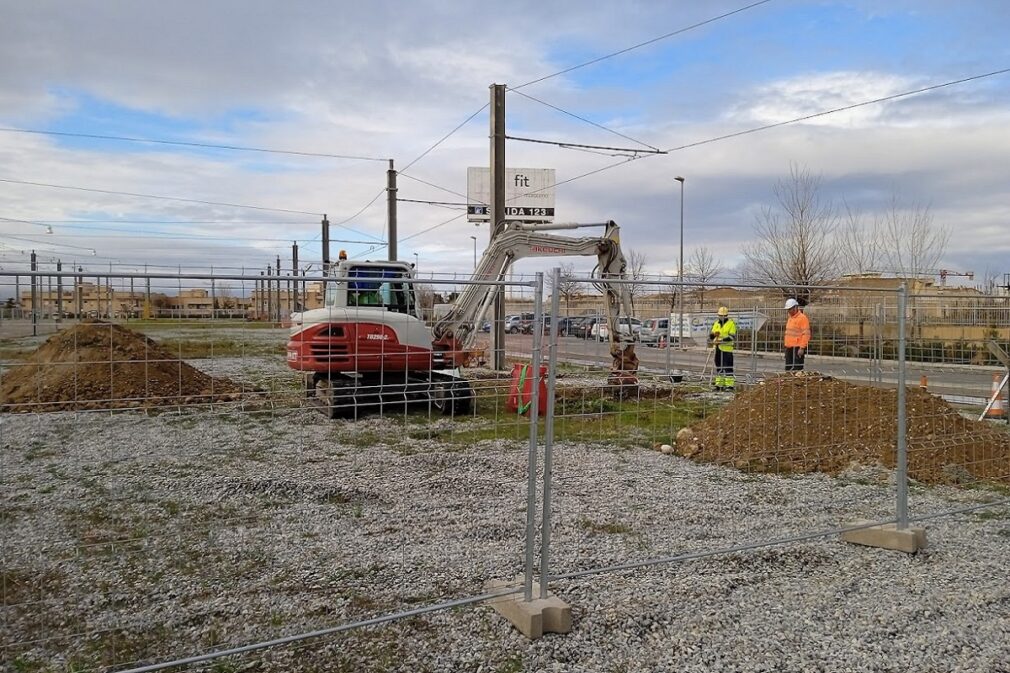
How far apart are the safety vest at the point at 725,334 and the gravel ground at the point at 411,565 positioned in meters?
1.58

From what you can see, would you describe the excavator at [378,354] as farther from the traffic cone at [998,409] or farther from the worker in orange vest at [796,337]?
the traffic cone at [998,409]

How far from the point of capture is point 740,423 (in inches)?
358

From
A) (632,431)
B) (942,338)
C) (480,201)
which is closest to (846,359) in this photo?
(942,338)

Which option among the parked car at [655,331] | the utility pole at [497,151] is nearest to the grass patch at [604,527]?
the parked car at [655,331]

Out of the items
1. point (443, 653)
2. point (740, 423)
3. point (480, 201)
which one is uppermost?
point (480, 201)

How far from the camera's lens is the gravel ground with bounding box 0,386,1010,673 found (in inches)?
159

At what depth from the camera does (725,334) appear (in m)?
7.24

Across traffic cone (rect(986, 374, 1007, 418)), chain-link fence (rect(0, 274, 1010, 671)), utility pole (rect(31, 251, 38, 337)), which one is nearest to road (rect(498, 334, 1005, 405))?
chain-link fence (rect(0, 274, 1010, 671))

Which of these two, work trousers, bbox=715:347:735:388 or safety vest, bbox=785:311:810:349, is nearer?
work trousers, bbox=715:347:735:388

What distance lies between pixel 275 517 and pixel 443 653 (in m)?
2.59

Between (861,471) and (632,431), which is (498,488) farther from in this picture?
(861,471)

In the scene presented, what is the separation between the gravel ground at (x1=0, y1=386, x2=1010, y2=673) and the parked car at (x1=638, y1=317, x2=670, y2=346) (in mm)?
1610

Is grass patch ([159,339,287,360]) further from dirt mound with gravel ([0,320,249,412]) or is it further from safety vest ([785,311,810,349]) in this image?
safety vest ([785,311,810,349])

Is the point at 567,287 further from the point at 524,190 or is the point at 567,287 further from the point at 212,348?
the point at 524,190
